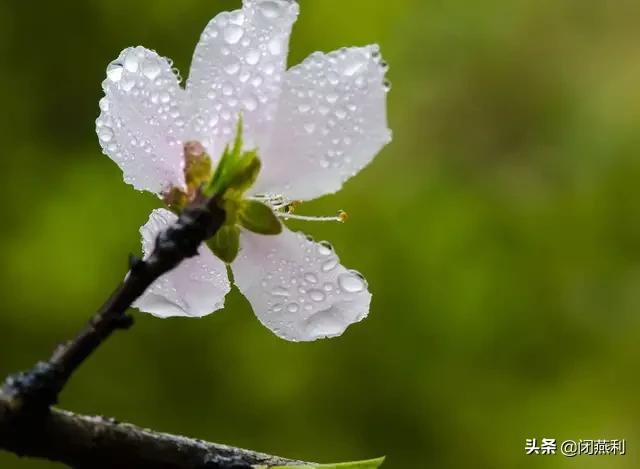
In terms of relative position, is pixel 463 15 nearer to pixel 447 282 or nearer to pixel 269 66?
pixel 447 282

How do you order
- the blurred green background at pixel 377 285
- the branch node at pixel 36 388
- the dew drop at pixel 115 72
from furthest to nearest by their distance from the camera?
the blurred green background at pixel 377 285 < the dew drop at pixel 115 72 < the branch node at pixel 36 388

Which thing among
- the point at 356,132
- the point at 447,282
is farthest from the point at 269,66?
the point at 447,282

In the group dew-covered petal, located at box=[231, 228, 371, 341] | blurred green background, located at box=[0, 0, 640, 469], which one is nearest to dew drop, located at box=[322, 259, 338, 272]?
dew-covered petal, located at box=[231, 228, 371, 341]

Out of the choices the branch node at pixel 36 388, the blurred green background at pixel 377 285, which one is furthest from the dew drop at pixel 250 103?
the blurred green background at pixel 377 285

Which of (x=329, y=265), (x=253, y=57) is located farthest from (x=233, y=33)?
(x=329, y=265)

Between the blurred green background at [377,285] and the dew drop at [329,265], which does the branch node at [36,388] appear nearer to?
the dew drop at [329,265]

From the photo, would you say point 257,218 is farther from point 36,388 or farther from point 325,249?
point 36,388

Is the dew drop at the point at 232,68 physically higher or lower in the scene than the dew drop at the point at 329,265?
higher
